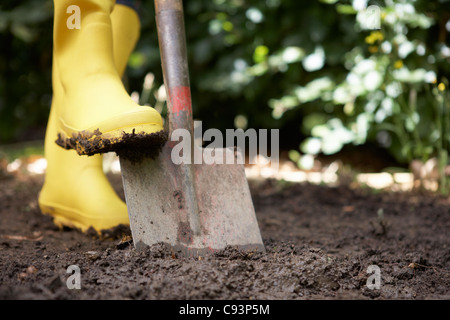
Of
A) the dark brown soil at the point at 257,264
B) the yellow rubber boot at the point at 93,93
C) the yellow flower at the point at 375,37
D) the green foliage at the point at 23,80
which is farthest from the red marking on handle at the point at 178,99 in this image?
the green foliage at the point at 23,80

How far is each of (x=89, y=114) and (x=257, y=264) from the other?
1.94 ft

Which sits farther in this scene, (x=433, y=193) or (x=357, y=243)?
(x=433, y=193)

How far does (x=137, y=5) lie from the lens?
175cm

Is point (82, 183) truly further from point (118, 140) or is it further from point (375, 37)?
point (375, 37)

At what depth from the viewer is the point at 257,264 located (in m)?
1.11

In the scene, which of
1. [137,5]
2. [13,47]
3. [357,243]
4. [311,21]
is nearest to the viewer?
[357,243]

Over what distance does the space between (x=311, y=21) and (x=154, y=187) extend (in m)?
1.66

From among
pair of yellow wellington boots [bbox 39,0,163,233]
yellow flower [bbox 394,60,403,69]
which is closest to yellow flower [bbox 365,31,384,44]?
yellow flower [bbox 394,60,403,69]

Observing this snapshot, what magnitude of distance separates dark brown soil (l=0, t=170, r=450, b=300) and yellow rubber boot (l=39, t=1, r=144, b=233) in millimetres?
65

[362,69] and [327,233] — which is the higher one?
[362,69]
